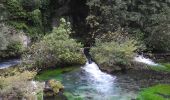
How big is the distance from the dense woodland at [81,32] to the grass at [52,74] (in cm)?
61

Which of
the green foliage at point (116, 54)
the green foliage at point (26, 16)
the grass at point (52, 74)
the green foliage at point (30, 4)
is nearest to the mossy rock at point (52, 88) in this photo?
the grass at point (52, 74)

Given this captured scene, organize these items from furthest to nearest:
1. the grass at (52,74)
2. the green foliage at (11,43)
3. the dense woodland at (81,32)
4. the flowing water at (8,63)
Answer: the green foliage at (11,43)
the dense woodland at (81,32)
the flowing water at (8,63)
the grass at (52,74)

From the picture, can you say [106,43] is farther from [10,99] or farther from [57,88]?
[10,99]

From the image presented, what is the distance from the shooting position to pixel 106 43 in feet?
119

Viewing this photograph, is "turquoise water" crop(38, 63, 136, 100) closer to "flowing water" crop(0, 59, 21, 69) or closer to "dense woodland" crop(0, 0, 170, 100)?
"dense woodland" crop(0, 0, 170, 100)

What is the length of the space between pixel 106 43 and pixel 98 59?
182 cm

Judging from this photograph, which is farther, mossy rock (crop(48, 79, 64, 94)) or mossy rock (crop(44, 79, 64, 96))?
mossy rock (crop(48, 79, 64, 94))

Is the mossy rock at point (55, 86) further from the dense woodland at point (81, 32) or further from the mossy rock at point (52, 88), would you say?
the dense woodland at point (81, 32)

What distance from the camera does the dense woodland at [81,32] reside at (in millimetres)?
33750

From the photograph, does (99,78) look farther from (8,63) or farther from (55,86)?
(8,63)

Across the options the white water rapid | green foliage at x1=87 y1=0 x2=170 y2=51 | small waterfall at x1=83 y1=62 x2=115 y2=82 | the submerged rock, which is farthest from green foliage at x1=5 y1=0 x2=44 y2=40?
the submerged rock

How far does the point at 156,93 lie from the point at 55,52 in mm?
10739

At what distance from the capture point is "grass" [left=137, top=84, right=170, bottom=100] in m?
26.1

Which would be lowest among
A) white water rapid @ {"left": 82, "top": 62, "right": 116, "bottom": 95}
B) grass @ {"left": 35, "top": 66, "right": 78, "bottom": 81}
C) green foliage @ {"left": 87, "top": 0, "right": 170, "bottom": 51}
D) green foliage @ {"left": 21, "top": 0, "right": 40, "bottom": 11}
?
white water rapid @ {"left": 82, "top": 62, "right": 116, "bottom": 95}
